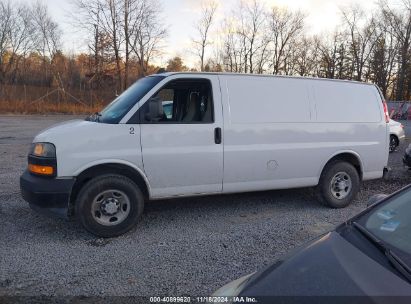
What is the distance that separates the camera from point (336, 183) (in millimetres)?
6344

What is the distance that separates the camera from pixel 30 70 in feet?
181

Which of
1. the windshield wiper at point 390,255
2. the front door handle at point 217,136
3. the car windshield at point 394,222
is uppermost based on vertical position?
the front door handle at point 217,136

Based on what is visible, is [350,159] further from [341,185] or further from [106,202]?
[106,202]

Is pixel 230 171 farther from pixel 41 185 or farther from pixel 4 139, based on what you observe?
pixel 4 139

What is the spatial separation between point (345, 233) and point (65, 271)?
114 inches

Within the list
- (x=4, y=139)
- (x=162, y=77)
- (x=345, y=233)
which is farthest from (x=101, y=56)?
(x=345, y=233)

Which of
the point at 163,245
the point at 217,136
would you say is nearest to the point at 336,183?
the point at 217,136

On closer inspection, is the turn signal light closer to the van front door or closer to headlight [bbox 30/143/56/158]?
headlight [bbox 30/143/56/158]

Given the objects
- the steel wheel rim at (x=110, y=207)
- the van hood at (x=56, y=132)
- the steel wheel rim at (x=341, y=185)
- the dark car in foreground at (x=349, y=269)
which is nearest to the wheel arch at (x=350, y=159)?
the steel wheel rim at (x=341, y=185)

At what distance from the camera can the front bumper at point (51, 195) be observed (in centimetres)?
466

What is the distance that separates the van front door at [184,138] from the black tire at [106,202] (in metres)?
0.30

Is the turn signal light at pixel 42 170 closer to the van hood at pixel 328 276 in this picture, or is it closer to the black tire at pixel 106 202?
the black tire at pixel 106 202

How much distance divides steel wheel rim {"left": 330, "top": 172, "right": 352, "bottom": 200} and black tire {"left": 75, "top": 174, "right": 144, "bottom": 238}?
3.20 meters

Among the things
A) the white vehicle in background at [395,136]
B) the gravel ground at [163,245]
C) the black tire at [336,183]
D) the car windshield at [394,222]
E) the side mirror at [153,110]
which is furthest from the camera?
the white vehicle in background at [395,136]
